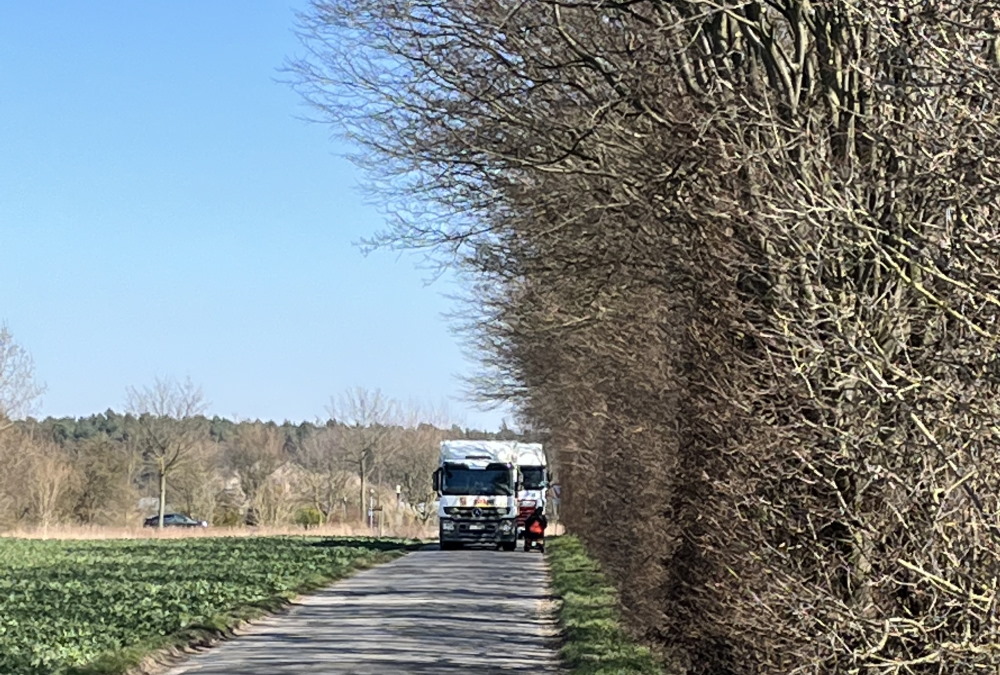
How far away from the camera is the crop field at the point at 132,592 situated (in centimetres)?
1644

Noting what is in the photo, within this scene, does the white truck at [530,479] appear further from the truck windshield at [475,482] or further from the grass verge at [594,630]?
the grass verge at [594,630]

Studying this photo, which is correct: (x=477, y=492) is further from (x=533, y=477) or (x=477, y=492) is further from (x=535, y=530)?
(x=533, y=477)

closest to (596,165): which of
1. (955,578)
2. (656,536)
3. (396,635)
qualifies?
(656,536)

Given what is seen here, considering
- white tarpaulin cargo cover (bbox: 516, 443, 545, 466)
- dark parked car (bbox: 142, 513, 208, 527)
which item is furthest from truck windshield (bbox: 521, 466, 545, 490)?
dark parked car (bbox: 142, 513, 208, 527)

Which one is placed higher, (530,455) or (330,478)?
(330,478)

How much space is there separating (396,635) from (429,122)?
6857mm

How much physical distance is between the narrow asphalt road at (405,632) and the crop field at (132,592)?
0.79 metres

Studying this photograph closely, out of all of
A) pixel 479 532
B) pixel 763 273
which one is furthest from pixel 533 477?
pixel 763 273

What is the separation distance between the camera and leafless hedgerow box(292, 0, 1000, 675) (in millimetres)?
5449

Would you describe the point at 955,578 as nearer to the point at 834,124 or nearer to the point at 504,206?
the point at 834,124

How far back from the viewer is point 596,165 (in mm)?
14555

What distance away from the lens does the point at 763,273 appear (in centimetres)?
865

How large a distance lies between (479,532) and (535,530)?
1981 mm

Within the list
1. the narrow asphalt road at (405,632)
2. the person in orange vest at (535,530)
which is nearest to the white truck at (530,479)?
the person in orange vest at (535,530)
